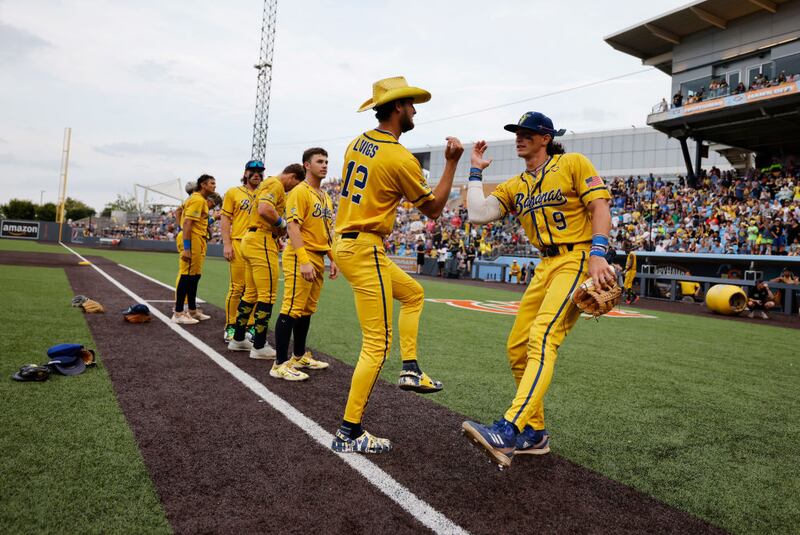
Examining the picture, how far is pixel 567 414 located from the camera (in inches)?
174

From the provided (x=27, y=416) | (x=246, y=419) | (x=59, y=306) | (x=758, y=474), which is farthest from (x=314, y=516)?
(x=59, y=306)

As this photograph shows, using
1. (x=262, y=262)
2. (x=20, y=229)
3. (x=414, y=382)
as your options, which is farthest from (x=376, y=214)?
(x=20, y=229)

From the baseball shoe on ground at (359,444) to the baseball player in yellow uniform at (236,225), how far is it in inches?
157

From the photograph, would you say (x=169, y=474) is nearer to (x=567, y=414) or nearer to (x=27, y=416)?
(x=27, y=416)

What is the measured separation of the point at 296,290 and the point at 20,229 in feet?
173

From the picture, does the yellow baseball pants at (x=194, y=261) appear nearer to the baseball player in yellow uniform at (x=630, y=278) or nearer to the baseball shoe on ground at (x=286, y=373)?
the baseball shoe on ground at (x=286, y=373)

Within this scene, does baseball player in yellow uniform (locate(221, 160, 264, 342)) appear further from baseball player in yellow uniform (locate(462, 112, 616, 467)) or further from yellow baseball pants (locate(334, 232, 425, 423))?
baseball player in yellow uniform (locate(462, 112, 616, 467))

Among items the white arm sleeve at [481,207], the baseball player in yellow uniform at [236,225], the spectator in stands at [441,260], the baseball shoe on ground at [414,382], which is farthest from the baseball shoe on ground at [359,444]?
the spectator in stands at [441,260]

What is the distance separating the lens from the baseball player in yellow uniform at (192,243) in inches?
313

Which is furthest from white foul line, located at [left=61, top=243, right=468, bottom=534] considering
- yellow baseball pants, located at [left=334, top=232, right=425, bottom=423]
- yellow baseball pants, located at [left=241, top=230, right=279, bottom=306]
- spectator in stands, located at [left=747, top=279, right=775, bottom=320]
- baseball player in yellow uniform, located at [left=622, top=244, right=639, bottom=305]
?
spectator in stands, located at [left=747, top=279, right=775, bottom=320]

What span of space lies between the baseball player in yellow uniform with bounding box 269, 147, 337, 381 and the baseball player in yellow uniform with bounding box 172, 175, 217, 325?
3.09 m

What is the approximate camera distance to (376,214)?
3.46 meters

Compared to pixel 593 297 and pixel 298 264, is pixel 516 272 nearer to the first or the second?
pixel 298 264

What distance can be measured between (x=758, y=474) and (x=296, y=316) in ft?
12.9
